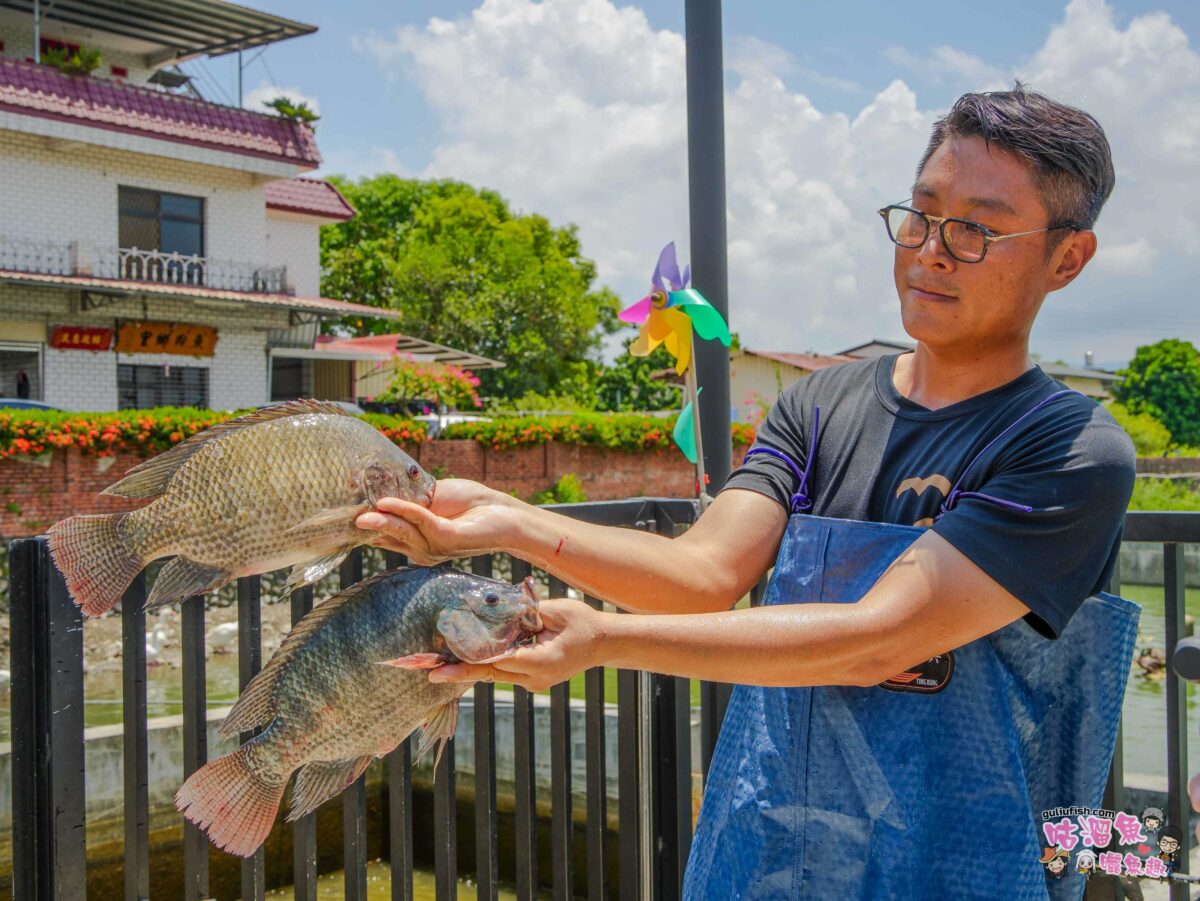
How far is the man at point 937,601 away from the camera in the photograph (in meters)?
1.47

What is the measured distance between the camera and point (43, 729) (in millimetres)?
1823

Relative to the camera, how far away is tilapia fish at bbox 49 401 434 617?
4.84 feet

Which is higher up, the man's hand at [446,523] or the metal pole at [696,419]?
the metal pole at [696,419]

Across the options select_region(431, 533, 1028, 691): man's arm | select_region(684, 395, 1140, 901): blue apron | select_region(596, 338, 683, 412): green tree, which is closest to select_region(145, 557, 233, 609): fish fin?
select_region(431, 533, 1028, 691): man's arm

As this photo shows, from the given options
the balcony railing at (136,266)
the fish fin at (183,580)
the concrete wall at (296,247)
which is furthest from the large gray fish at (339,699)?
the concrete wall at (296,247)

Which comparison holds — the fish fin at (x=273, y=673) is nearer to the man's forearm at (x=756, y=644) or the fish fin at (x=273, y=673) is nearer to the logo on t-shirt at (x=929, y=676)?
the man's forearm at (x=756, y=644)

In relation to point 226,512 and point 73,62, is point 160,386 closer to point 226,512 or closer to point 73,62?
point 73,62

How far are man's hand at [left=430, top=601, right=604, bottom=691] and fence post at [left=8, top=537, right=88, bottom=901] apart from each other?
2.55ft

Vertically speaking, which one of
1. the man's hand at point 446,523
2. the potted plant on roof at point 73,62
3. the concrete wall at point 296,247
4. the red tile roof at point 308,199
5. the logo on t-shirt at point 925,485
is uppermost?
the potted plant on roof at point 73,62

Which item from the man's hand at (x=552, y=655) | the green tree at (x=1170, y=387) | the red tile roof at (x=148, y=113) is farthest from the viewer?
the green tree at (x=1170, y=387)

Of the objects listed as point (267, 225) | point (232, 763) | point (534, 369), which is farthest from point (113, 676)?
point (534, 369)

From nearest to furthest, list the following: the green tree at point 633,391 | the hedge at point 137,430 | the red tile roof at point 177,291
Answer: the hedge at point 137,430, the red tile roof at point 177,291, the green tree at point 633,391

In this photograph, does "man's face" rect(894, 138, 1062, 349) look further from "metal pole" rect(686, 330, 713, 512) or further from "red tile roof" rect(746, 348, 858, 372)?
"red tile roof" rect(746, 348, 858, 372)

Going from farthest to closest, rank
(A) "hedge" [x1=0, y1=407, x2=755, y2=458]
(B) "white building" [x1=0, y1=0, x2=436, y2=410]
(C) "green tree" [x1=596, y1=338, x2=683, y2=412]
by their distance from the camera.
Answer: (C) "green tree" [x1=596, y1=338, x2=683, y2=412] → (B) "white building" [x1=0, y1=0, x2=436, y2=410] → (A) "hedge" [x1=0, y1=407, x2=755, y2=458]
